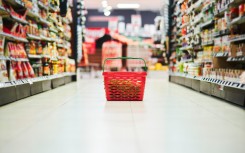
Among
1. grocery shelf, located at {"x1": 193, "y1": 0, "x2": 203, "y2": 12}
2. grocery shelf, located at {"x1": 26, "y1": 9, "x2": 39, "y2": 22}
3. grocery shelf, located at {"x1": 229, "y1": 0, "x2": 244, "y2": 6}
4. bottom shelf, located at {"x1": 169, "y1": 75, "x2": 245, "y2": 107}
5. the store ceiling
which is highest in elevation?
the store ceiling

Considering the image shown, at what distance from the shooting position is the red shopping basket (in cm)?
409

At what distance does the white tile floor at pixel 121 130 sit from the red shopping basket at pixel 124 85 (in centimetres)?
89

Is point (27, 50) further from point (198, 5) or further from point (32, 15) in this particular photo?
point (198, 5)

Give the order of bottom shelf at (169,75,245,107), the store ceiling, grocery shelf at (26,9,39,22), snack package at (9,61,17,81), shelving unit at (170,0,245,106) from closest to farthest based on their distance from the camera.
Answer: bottom shelf at (169,75,245,107)
shelving unit at (170,0,245,106)
snack package at (9,61,17,81)
grocery shelf at (26,9,39,22)
the store ceiling

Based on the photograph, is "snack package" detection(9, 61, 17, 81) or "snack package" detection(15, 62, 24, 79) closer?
"snack package" detection(9, 61, 17, 81)

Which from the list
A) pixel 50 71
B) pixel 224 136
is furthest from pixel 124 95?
pixel 50 71

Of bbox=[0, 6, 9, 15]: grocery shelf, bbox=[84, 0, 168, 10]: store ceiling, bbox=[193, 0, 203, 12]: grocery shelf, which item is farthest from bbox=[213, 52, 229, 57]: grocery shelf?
bbox=[84, 0, 168, 10]: store ceiling

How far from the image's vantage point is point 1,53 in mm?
3729

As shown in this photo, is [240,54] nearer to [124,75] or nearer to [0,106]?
[124,75]

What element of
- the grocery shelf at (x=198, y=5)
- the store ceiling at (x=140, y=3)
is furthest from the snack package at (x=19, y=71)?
the store ceiling at (x=140, y=3)

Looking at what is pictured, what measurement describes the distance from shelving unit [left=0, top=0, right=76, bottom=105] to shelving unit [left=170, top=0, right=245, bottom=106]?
2778mm

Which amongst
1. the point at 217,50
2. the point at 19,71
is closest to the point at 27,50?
the point at 19,71

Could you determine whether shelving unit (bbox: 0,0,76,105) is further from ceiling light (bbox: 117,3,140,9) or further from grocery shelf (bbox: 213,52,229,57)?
ceiling light (bbox: 117,3,140,9)

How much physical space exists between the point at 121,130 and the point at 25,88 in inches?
102
